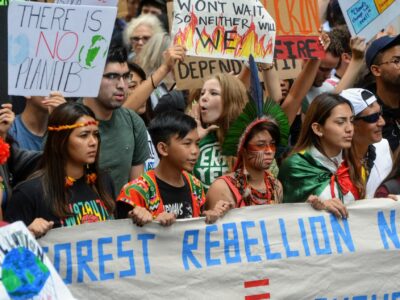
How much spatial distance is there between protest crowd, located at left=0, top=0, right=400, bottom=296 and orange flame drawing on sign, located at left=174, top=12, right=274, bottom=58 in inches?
3.5

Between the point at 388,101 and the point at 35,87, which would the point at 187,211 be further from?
the point at 388,101

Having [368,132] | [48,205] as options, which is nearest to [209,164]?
[368,132]

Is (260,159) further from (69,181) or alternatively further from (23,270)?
(23,270)

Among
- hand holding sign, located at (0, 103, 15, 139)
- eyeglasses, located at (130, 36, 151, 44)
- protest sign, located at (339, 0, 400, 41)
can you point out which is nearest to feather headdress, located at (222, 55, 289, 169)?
hand holding sign, located at (0, 103, 15, 139)

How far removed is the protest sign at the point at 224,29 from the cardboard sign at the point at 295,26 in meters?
0.35

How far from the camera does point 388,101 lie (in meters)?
9.31

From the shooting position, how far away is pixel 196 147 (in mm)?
7480

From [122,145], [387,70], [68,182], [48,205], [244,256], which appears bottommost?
[244,256]

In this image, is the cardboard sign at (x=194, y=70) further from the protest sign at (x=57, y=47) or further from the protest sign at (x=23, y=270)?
the protest sign at (x=23, y=270)

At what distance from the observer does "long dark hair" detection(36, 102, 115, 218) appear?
679 cm

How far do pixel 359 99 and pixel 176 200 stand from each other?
177 centimetres

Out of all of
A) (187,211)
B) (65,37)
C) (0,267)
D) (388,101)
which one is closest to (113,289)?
(187,211)

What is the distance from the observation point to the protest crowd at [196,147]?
696cm

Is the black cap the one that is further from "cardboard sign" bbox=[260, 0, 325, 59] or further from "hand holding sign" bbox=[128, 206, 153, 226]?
"hand holding sign" bbox=[128, 206, 153, 226]
